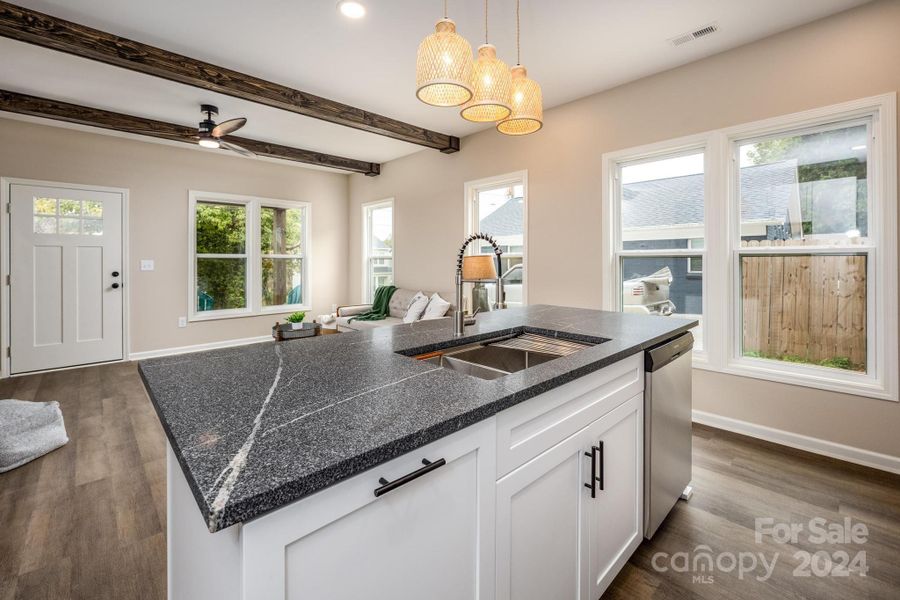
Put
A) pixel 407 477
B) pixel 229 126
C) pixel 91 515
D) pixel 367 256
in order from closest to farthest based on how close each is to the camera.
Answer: pixel 407 477, pixel 91 515, pixel 229 126, pixel 367 256

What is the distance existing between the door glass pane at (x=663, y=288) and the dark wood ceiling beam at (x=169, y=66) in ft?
9.31

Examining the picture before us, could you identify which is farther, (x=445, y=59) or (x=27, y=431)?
(x=27, y=431)

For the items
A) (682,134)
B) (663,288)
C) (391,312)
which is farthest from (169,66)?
(663,288)

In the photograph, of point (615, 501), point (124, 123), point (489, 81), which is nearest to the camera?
point (615, 501)

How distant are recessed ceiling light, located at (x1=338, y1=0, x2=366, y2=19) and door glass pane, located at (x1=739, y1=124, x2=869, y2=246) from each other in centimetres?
281

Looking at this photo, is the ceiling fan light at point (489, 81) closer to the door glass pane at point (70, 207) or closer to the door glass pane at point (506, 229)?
the door glass pane at point (506, 229)

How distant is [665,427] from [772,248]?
192 centimetres

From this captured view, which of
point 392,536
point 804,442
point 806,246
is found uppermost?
point 806,246

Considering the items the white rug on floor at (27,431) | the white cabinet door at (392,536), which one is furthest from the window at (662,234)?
the white rug on floor at (27,431)

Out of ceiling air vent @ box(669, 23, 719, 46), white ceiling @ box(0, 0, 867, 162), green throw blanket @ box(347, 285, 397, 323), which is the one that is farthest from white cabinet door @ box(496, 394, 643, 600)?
green throw blanket @ box(347, 285, 397, 323)

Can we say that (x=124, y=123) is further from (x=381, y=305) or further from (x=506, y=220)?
(x=506, y=220)

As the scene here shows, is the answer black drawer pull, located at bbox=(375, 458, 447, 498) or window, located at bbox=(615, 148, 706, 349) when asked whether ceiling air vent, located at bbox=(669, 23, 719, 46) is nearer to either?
window, located at bbox=(615, 148, 706, 349)

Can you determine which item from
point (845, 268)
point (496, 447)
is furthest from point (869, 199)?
point (496, 447)

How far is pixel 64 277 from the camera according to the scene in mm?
4633
